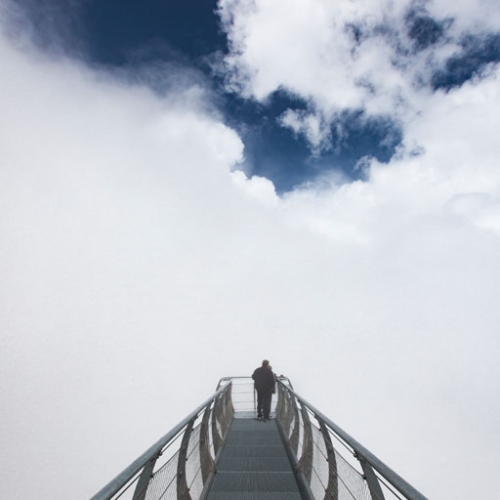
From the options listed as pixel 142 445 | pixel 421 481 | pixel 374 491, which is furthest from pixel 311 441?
pixel 421 481

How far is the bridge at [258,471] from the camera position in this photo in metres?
2.03

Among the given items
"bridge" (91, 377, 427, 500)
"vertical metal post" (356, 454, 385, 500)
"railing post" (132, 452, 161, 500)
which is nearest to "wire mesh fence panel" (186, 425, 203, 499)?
"bridge" (91, 377, 427, 500)

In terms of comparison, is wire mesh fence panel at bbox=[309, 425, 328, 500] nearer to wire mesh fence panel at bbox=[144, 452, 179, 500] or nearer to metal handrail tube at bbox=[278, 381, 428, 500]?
metal handrail tube at bbox=[278, 381, 428, 500]

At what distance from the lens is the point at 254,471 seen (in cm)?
404

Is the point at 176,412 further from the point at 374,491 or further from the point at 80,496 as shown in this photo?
the point at 374,491

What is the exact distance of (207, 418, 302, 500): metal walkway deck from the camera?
340 centimetres

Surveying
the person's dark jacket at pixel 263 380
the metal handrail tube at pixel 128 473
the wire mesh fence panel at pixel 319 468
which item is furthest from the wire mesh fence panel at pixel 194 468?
the person's dark jacket at pixel 263 380

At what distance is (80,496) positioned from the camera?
170625mm

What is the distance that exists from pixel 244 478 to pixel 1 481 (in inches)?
11262

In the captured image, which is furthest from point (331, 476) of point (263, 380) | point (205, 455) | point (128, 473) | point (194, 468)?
point (263, 380)

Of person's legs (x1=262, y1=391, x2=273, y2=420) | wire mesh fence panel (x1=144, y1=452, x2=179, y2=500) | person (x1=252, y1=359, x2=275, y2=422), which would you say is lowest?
wire mesh fence panel (x1=144, y1=452, x2=179, y2=500)

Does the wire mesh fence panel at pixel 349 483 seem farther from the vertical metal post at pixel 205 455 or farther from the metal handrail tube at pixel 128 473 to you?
the vertical metal post at pixel 205 455

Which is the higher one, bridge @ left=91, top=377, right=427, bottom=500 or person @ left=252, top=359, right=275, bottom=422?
person @ left=252, top=359, right=275, bottom=422

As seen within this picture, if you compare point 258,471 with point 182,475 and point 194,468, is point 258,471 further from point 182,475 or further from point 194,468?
point 182,475
